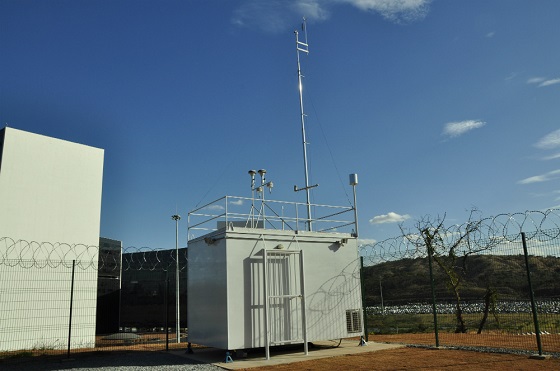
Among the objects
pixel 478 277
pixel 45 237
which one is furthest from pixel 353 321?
pixel 45 237

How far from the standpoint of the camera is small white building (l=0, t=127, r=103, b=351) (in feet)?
48.9

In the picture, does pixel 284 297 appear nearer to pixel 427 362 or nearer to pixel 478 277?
pixel 427 362

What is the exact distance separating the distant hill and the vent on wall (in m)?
1.54

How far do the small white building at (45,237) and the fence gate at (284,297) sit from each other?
758 centimetres

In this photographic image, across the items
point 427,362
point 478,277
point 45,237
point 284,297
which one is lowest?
point 427,362

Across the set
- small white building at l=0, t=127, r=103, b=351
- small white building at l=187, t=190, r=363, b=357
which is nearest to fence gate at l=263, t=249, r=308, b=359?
small white building at l=187, t=190, r=363, b=357

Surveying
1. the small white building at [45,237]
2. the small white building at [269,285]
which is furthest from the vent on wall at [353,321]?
the small white building at [45,237]

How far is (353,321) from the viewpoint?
13.3 metres

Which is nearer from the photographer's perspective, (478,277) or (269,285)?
(269,285)

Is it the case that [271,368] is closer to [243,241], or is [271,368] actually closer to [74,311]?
[243,241]

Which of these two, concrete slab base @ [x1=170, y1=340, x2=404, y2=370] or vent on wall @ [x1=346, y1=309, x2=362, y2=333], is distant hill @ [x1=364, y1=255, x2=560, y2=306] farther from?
concrete slab base @ [x1=170, y1=340, x2=404, y2=370]

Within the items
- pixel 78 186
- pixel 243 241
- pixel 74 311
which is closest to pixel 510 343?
pixel 243 241

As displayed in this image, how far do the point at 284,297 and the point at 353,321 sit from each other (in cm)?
274

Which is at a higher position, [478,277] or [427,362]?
[478,277]
